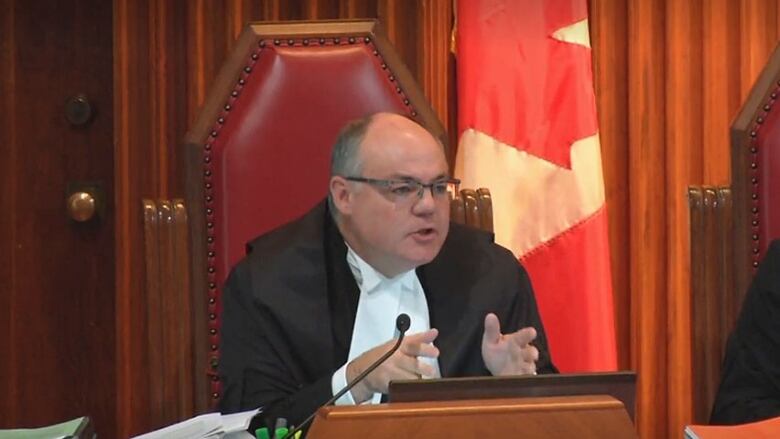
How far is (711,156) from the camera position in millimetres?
3797

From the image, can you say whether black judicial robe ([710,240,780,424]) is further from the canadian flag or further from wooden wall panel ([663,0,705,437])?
wooden wall panel ([663,0,705,437])

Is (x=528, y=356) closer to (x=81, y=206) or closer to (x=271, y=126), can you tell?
(x=271, y=126)

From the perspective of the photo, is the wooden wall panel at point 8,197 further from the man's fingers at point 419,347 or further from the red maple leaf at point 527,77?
the man's fingers at point 419,347

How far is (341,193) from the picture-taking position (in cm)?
264

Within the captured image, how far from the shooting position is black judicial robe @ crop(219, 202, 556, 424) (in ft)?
8.45

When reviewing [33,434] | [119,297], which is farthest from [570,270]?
[33,434]

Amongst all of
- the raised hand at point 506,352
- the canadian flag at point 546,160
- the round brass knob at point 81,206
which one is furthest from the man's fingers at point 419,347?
the round brass knob at point 81,206

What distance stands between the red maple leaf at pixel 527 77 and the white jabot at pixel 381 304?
889 millimetres

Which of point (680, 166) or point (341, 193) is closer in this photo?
point (341, 193)

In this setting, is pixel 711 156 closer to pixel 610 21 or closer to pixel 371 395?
pixel 610 21

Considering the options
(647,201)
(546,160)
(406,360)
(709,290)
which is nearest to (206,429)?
(406,360)

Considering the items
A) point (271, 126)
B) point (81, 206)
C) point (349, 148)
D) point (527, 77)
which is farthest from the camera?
point (81, 206)

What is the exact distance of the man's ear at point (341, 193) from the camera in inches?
104

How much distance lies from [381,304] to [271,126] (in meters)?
0.43
